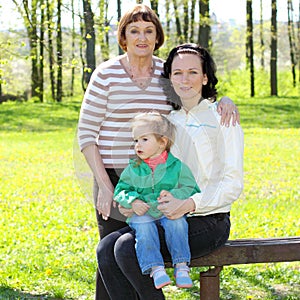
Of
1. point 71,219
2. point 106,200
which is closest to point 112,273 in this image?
point 106,200

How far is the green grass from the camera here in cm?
502

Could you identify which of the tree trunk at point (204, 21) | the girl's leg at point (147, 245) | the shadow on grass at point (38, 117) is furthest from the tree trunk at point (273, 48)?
the girl's leg at point (147, 245)

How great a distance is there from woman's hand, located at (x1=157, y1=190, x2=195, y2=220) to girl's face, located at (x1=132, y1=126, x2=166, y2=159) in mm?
209

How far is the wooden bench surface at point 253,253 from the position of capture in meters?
3.45

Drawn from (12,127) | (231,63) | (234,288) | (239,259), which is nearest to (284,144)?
(12,127)

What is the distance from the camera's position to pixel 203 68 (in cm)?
345

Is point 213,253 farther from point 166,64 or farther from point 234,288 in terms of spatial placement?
point 234,288

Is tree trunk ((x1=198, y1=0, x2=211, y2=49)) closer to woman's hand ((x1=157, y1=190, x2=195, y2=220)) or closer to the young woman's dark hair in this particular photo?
the young woman's dark hair

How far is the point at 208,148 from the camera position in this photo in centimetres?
334

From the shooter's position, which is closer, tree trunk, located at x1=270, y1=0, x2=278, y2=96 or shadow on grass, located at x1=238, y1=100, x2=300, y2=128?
shadow on grass, located at x1=238, y1=100, x2=300, y2=128

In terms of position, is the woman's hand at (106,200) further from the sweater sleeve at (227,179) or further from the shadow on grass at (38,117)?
the shadow on grass at (38,117)

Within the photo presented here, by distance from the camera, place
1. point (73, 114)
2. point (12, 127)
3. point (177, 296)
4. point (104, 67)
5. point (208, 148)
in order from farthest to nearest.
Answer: point (73, 114)
point (12, 127)
point (177, 296)
point (104, 67)
point (208, 148)

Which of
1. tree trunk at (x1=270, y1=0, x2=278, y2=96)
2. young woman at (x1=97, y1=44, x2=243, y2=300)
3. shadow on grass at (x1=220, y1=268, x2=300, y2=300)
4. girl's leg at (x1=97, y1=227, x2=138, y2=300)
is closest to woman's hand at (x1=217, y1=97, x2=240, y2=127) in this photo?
young woman at (x1=97, y1=44, x2=243, y2=300)

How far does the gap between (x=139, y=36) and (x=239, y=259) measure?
1.32m
